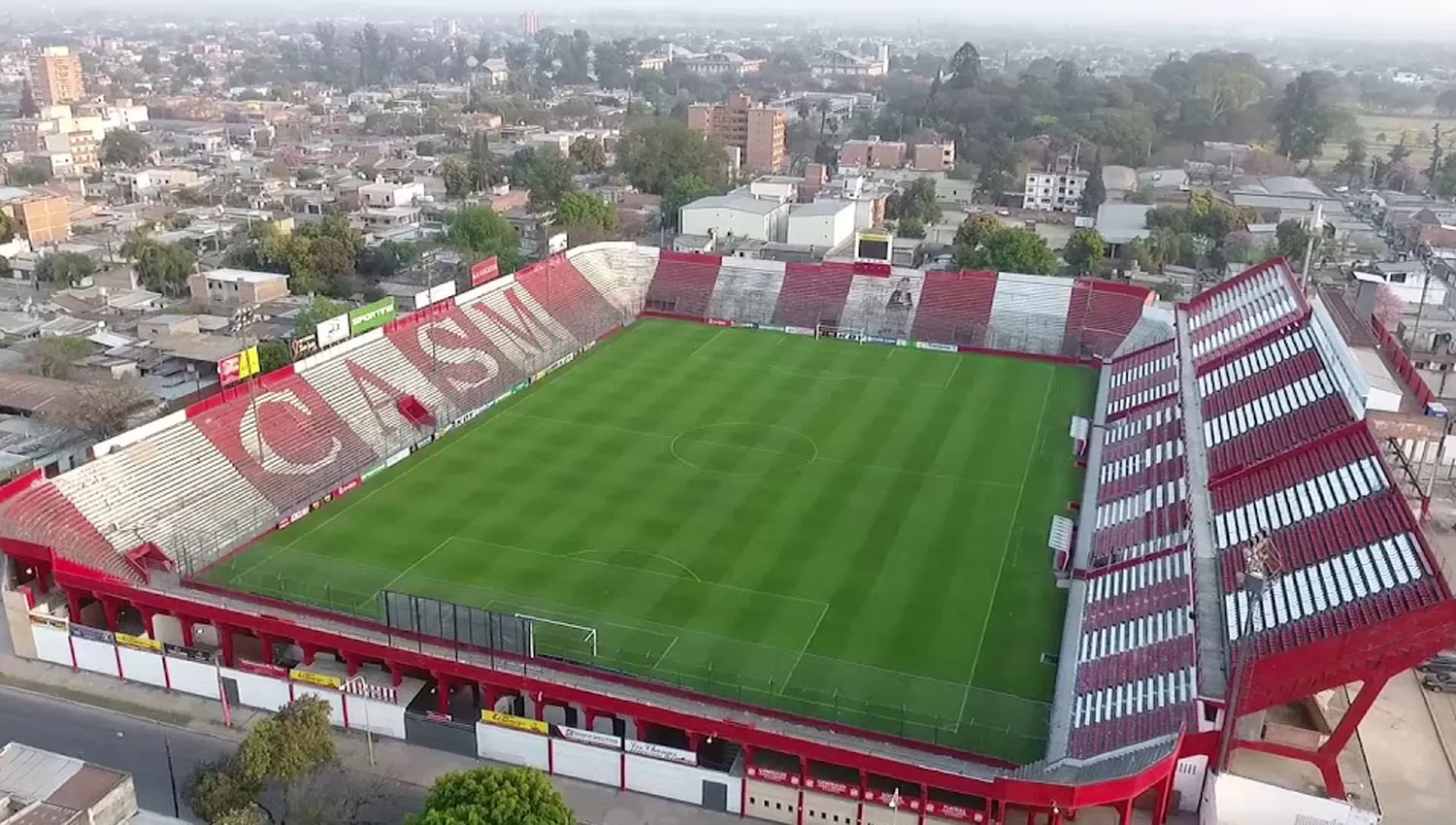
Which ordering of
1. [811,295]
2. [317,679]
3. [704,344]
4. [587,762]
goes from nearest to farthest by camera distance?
[587,762], [317,679], [704,344], [811,295]

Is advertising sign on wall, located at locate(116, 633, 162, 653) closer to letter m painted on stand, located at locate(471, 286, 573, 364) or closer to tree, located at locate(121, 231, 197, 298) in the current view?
letter m painted on stand, located at locate(471, 286, 573, 364)

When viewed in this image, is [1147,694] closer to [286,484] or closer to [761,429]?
[761,429]

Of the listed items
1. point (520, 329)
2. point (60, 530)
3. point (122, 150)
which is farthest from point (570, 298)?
point (122, 150)

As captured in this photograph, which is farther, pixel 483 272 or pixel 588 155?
pixel 588 155

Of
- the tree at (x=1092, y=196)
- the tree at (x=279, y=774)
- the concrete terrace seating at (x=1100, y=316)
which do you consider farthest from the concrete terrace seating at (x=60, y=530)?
the tree at (x=1092, y=196)

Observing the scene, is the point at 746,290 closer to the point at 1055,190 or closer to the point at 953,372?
the point at 953,372

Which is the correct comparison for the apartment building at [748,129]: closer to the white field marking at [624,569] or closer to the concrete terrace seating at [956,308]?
the concrete terrace seating at [956,308]
